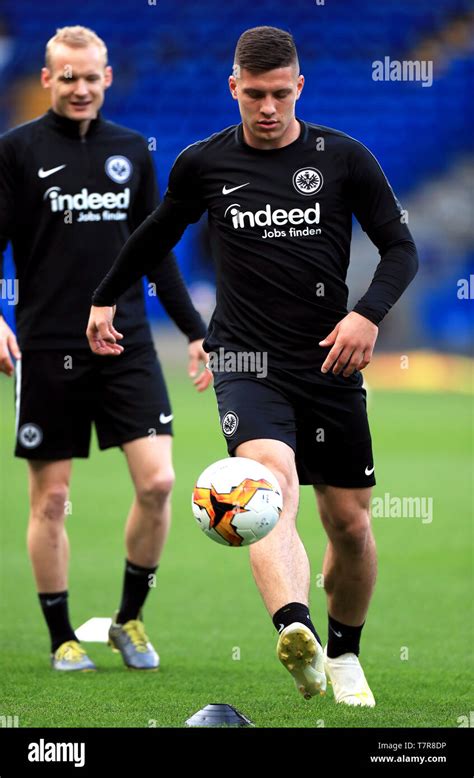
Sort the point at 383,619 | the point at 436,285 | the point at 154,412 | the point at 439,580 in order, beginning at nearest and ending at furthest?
the point at 154,412
the point at 383,619
the point at 439,580
the point at 436,285

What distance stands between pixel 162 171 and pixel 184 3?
3.99m

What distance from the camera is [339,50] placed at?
28984 mm

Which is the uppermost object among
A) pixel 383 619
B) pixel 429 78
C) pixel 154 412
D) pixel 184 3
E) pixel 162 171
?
pixel 184 3

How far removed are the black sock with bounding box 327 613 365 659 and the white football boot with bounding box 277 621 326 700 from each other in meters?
1.11

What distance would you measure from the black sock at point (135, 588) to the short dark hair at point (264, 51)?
8.48ft

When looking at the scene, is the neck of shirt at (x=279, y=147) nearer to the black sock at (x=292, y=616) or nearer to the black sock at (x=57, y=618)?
the black sock at (x=292, y=616)

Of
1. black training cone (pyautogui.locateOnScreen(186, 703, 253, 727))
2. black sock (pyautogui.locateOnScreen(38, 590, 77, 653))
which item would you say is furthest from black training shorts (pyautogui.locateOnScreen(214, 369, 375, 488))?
black sock (pyautogui.locateOnScreen(38, 590, 77, 653))

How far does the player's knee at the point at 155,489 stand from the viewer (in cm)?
616

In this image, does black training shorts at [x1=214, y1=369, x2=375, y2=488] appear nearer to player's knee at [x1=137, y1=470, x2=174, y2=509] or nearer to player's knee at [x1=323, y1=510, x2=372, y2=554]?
player's knee at [x1=323, y1=510, x2=372, y2=554]

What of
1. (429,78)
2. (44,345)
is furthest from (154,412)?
(429,78)

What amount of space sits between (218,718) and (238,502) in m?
0.74

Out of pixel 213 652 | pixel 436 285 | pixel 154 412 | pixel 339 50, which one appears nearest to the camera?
pixel 154 412

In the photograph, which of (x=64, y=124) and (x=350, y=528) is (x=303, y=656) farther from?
(x=64, y=124)

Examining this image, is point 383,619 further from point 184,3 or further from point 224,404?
point 184,3
